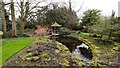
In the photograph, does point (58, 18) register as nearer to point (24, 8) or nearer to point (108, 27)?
point (24, 8)

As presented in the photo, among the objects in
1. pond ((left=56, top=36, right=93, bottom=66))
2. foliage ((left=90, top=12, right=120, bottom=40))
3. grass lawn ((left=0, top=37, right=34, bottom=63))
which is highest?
foliage ((left=90, top=12, right=120, bottom=40))

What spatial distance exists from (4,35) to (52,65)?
46.0 ft

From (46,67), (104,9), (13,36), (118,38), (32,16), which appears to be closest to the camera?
(46,67)

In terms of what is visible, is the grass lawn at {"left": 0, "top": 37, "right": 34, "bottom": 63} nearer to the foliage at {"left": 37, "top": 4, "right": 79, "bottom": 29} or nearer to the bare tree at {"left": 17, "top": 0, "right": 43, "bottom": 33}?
the bare tree at {"left": 17, "top": 0, "right": 43, "bottom": 33}

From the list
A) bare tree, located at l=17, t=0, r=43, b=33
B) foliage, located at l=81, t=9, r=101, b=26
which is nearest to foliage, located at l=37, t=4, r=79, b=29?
foliage, located at l=81, t=9, r=101, b=26

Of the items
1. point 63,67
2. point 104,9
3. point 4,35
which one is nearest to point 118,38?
point 63,67

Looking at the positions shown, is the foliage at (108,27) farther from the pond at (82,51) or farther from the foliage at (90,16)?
the foliage at (90,16)

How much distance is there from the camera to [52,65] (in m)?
8.62

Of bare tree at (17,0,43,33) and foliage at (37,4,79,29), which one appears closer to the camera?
bare tree at (17,0,43,33)

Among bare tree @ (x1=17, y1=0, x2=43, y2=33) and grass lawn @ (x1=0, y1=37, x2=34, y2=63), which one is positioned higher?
bare tree @ (x1=17, y1=0, x2=43, y2=33)

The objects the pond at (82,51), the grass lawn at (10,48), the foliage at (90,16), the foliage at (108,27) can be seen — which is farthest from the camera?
the foliage at (90,16)

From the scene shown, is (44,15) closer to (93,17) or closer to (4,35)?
(93,17)

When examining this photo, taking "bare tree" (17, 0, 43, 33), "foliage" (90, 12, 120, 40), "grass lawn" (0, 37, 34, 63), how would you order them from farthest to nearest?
"bare tree" (17, 0, 43, 33)
"foliage" (90, 12, 120, 40)
"grass lawn" (0, 37, 34, 63)

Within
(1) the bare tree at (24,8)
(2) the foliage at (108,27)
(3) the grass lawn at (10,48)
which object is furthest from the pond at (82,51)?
(1) the bare tree at (24,8)
